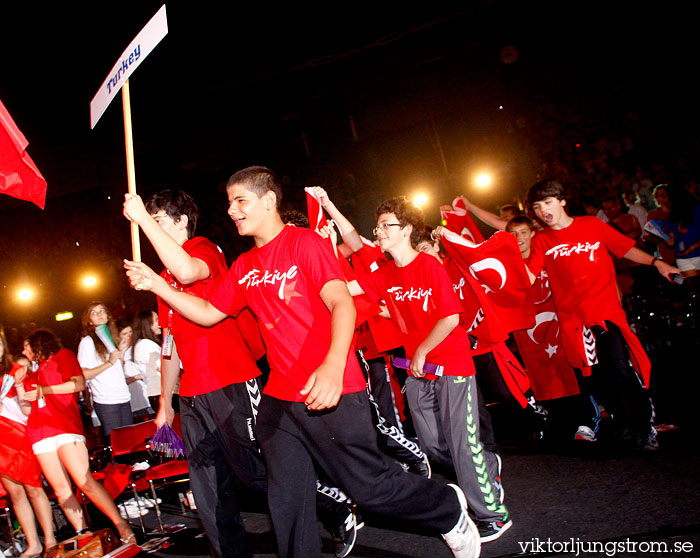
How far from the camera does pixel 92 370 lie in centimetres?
605

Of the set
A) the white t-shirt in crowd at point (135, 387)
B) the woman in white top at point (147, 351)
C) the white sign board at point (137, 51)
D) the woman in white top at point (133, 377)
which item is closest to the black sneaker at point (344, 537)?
the white sign board at point (137, 51)

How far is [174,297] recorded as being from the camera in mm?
2826

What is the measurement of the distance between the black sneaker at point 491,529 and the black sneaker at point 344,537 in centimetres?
79

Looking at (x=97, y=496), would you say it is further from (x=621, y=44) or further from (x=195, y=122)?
(x=621, y=44)

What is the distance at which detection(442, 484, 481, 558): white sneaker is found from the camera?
2.82 m

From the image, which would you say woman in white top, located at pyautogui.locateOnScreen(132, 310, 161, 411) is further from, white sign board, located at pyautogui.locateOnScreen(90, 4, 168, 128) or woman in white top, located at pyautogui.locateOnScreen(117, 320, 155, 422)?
white sign board, located at pyautogui.locateOnScreen(90, 4, 168, 128)

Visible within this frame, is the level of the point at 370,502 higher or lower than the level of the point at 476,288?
lower

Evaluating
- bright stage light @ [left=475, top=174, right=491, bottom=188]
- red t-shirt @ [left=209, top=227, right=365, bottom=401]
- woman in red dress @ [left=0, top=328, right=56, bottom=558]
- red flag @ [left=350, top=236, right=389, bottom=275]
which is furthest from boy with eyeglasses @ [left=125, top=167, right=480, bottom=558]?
bright stage light @ [left=475, top=174, right=491, bottom=188]

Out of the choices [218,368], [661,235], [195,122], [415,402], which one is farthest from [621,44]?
[218,368]

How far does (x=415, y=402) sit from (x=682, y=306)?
19.4ft

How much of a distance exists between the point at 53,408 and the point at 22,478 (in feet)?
2.54

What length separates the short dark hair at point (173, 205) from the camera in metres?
3.47

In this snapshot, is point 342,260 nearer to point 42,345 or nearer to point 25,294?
point 42,345

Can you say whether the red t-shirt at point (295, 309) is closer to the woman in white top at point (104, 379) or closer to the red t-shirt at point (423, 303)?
the red t-shirt at point (423, 303)
